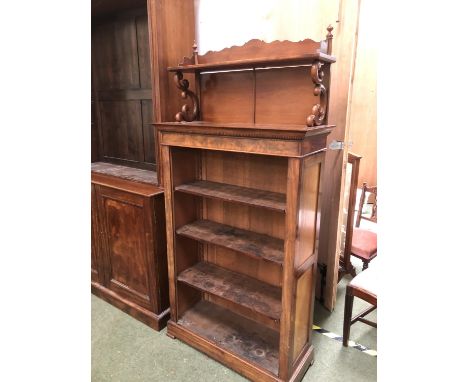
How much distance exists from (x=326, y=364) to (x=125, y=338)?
1.31 meters

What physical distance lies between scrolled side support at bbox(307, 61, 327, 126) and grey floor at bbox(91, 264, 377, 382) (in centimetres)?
144

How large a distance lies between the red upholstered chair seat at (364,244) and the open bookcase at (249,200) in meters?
0.86

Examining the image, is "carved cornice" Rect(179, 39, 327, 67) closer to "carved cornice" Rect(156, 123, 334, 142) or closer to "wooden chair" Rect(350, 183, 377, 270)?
"carved cornice" Rect(156, 123, 334, 142)

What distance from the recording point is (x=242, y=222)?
75.2 inches

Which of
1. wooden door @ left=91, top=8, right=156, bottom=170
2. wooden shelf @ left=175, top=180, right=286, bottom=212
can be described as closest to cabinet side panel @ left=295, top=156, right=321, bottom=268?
wooden shelf @ left=175, top=180, right=286, bottom=212

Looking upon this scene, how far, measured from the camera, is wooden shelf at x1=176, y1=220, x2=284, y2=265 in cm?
162

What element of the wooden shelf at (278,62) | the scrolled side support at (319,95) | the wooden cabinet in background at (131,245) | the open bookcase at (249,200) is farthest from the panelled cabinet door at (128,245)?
the scrolled side support at (319,95)

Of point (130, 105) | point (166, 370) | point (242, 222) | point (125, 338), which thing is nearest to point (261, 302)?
point (242, 222)

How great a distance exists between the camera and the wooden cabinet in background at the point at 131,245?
6.61 feet

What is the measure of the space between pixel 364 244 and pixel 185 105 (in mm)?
1763

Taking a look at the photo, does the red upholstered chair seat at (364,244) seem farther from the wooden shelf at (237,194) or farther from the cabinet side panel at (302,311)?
the wooden shelf at (237,194)

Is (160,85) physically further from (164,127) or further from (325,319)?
(325,319)

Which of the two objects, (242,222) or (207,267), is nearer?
(242,222)

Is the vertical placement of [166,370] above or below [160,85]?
below
